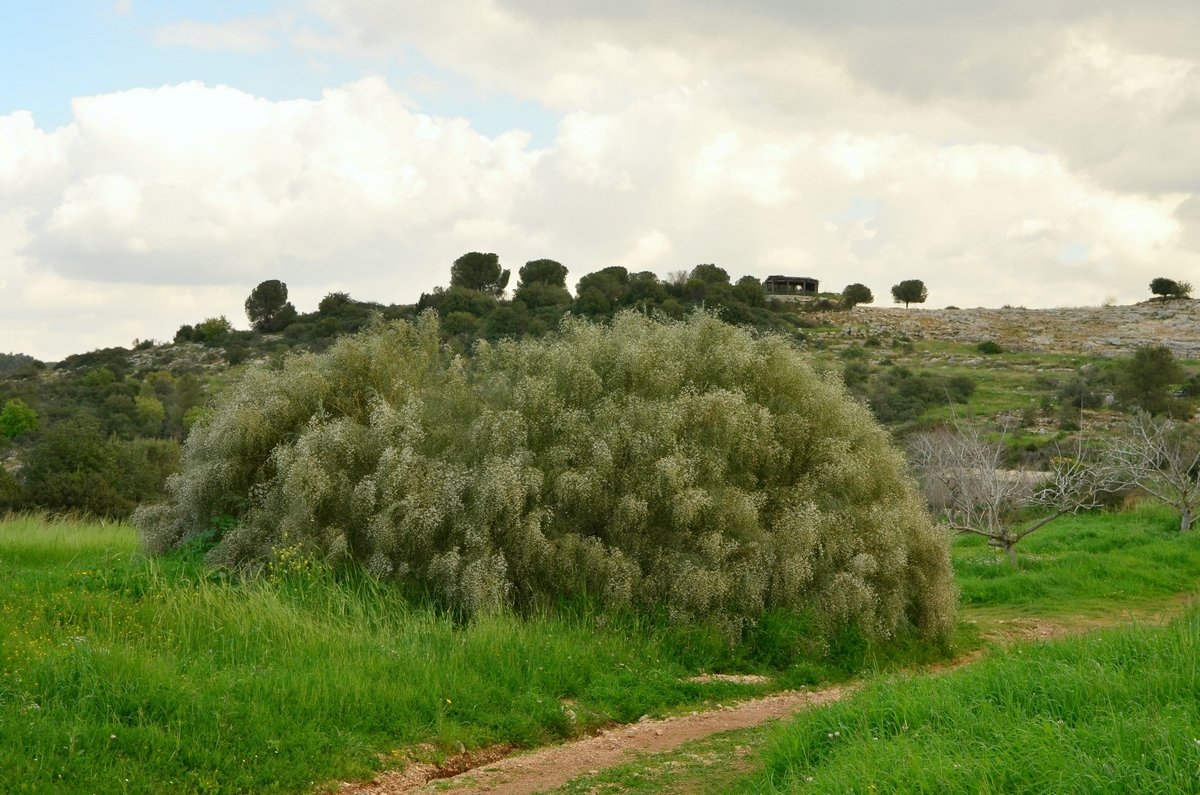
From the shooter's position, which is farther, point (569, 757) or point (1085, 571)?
point (1085, 571)

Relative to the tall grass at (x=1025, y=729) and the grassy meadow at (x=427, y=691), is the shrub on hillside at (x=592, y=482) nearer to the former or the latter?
the grassy meadow at (x=427, y=691)

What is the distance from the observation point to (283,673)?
29.9 feet

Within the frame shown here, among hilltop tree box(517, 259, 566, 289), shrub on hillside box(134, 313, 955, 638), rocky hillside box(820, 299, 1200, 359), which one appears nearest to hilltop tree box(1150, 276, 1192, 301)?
rocky hillside box(820, 299, 1200, 359)

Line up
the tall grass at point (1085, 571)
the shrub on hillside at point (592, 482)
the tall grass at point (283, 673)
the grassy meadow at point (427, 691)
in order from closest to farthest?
the grassy meadow at point (427, 691), the tall grass at point (283, 673), the shrub on hillside at point (592, 482), the tall grass at point (1085, 571)

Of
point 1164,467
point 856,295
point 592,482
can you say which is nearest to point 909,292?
point 856,295

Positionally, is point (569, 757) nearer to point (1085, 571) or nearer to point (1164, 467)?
point (1085, 571)

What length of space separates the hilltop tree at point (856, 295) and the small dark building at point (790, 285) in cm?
360

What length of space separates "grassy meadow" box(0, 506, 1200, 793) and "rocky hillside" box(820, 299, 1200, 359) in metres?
64.1

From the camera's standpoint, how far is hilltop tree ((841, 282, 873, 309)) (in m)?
87.5

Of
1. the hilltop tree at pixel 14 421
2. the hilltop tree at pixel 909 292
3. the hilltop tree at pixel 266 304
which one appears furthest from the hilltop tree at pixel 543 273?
the hilltop tree at pixel 909 292

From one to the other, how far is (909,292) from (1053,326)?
20239 mm

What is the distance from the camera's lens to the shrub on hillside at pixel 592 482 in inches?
498

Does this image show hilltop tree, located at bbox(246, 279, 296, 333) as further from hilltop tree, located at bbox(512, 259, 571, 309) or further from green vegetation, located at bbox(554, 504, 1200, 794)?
green vegetation, located at bbox(554, 504, 1200, 794)

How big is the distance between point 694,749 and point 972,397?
157 ft
